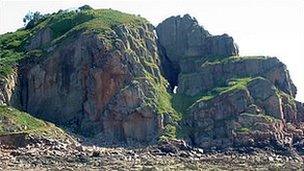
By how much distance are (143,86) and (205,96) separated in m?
11.6

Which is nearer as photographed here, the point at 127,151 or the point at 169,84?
the point at 127,151

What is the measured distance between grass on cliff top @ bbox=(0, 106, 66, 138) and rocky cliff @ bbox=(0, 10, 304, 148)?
761 centimetres

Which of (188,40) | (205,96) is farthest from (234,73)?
(188,40)

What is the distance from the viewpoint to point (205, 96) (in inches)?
4712

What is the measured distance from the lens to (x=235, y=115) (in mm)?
112188

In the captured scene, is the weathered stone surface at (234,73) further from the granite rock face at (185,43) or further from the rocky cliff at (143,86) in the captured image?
the granite rock face at (185,43)

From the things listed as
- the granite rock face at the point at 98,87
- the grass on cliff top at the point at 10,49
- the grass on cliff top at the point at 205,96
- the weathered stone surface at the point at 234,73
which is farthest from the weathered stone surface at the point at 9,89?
the weathered stone surface at the point at 234,73

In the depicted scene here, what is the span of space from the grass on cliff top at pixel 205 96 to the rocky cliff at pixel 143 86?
203mm

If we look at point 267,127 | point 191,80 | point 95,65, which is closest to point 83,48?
point 95,65

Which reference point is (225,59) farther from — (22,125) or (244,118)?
(22,125)

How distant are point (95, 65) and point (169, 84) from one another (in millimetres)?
17732

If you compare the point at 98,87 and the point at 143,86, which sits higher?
the point at 143,86

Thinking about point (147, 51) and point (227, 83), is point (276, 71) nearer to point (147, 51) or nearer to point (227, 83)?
point (227, 83)

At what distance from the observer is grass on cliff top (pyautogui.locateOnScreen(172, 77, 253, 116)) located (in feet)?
385
